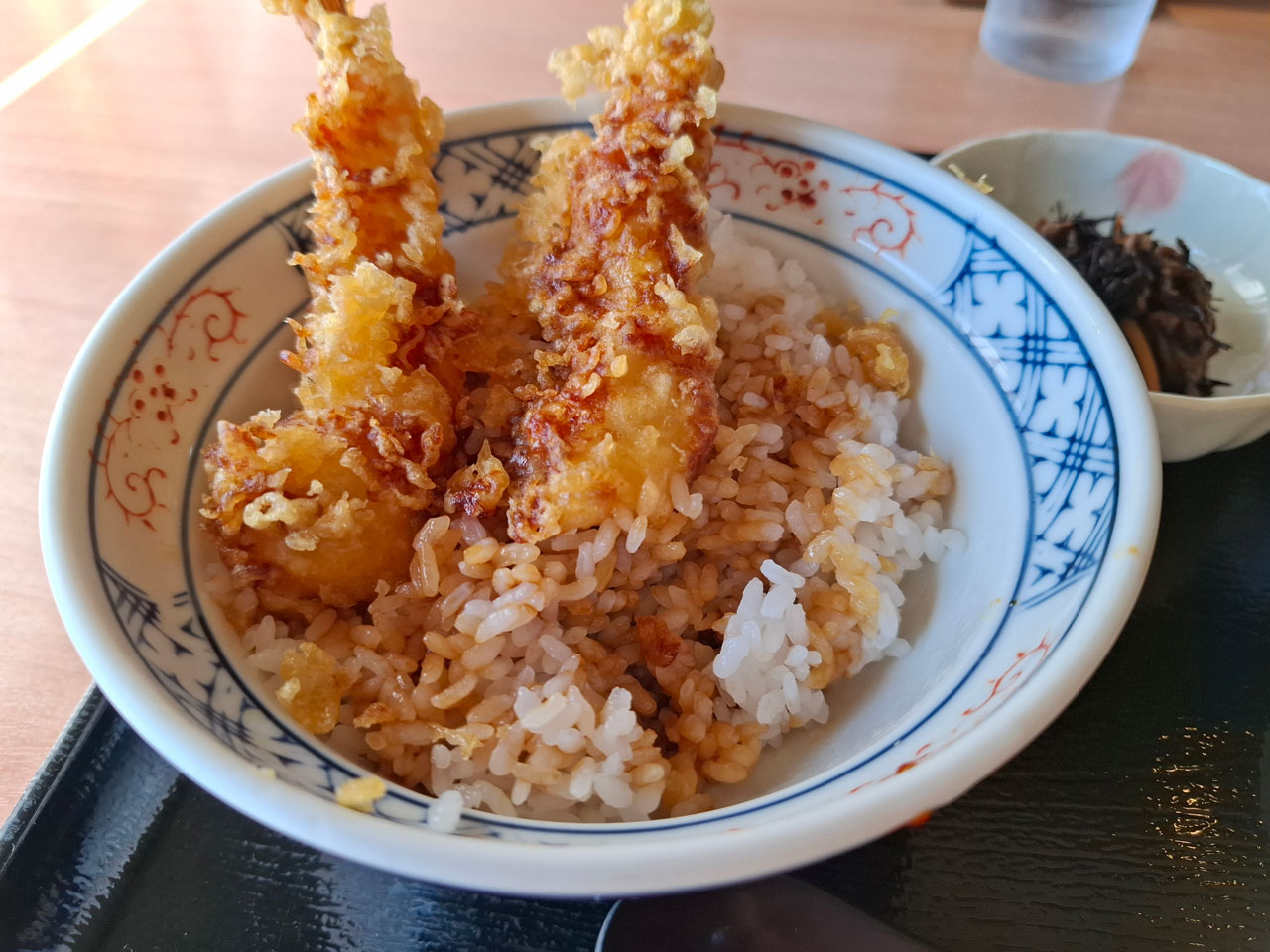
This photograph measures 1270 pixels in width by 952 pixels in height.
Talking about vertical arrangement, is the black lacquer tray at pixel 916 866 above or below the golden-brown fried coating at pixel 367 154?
below

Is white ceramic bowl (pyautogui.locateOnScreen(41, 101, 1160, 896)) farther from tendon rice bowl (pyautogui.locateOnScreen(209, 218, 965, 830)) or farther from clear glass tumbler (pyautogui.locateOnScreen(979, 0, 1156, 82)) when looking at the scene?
clear glass tumbler (pyautogui.locateOnScreen(979, 0, 1156, 82))

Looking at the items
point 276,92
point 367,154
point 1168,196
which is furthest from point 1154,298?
point 276,92

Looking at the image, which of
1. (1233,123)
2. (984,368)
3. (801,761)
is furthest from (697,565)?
(1233,123)

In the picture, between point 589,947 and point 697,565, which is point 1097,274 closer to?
point 697,565

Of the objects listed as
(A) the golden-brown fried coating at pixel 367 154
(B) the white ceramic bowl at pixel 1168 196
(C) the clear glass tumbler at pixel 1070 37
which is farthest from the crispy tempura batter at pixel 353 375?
(C) the clear glass tumbler at pixel 1070 37

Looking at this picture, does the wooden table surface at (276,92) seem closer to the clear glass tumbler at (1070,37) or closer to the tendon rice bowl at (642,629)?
the clear glass tumbler at (1070,37)

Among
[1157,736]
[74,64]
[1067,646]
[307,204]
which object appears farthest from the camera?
[74,64]
